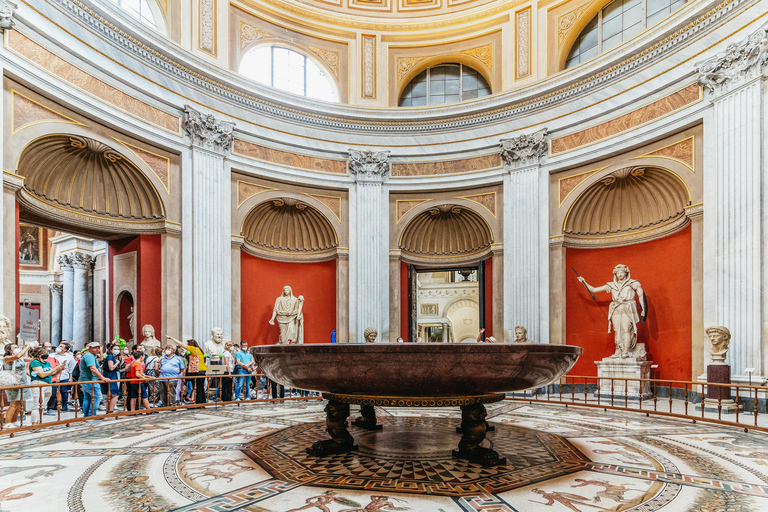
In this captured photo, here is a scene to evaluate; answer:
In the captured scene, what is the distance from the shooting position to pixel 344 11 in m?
14.4

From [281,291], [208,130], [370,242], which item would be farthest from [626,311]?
[208,130]

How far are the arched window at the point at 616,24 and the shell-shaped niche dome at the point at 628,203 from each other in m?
3.32

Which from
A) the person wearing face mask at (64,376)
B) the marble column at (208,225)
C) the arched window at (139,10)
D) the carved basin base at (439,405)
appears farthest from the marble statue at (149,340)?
the carved basin base at (439,405)

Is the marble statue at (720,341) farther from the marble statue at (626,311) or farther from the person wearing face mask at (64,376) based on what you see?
the person wearing face mask at (64,376)

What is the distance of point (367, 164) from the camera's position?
13789mm

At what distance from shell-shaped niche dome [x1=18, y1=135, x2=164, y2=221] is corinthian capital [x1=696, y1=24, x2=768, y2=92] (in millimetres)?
11252

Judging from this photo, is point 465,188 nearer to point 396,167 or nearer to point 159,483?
point 396,167

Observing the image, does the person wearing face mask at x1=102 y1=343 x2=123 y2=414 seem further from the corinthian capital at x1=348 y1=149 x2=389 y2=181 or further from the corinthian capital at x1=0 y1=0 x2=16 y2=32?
the corinthian capital at x1=348 y1=149 x2=389 y2=181

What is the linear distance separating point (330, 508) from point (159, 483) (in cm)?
130

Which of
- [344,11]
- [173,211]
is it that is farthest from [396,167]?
[173,211]

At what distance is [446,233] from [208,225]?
6.72 meters

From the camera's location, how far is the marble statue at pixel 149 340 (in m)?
10.0

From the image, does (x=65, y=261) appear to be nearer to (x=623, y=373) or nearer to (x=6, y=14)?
(x=6, y=14)

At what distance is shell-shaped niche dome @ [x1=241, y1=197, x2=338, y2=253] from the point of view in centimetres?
1345
